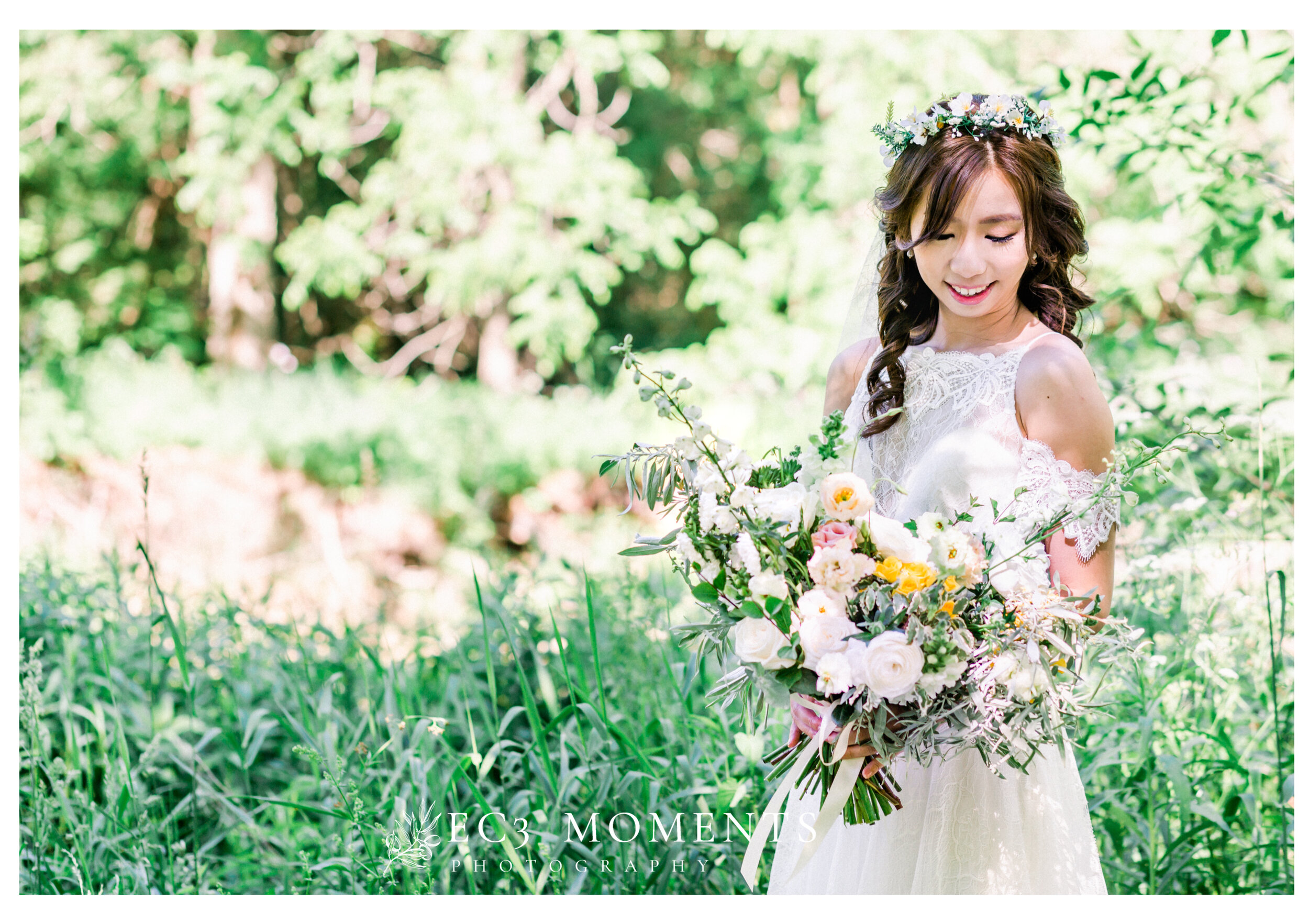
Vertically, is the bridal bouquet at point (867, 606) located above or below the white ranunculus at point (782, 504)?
below

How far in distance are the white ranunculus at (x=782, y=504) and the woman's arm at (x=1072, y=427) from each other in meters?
0.48

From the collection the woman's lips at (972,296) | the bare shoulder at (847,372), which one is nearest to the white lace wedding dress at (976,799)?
the woman's lips at (972,296)

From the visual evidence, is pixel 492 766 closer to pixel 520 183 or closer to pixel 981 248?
pixel 981 248

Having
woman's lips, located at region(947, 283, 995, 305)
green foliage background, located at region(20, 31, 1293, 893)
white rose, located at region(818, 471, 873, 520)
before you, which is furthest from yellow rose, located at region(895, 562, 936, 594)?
green foliage background, located at region(20, 31, 1293, 893)

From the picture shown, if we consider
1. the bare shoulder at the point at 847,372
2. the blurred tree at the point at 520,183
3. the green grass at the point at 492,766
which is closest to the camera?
the bare shoulder at the point at 847,372

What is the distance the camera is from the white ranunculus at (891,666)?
1379 millimetres

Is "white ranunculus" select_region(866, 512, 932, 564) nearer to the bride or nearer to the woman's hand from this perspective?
the bride

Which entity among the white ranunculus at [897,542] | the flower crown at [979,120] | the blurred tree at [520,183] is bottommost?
the white ranunculus at [897,542]

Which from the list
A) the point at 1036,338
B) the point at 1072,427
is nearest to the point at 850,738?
the point at 1072,427

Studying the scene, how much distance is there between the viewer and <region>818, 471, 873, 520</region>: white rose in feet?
4.71

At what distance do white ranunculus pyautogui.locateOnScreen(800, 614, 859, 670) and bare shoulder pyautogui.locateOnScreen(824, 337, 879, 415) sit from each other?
70cm

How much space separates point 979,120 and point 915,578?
878mm

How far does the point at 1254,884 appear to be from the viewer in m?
2.34

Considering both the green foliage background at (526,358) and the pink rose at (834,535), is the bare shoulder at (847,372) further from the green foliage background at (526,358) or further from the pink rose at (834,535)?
the pink rose at (834,535)
